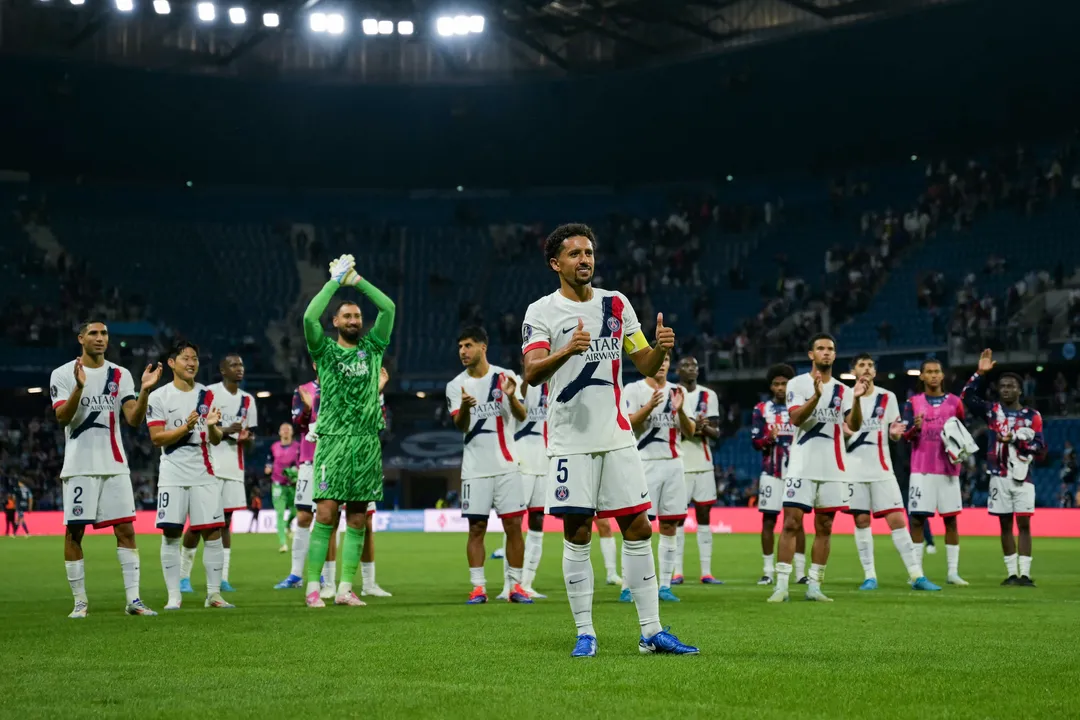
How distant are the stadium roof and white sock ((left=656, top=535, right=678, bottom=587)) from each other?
89.8ft

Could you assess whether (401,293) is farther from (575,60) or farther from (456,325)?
(575,60)

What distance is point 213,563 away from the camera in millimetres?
13477

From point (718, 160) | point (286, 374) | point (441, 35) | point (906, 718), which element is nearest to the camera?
point (906, 718)

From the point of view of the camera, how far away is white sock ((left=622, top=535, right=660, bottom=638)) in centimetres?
821

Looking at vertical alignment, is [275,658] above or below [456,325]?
below

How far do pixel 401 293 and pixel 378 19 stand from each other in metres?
12.1

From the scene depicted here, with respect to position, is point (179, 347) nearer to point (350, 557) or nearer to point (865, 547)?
point (350, 557)

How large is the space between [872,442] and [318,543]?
6975 mm

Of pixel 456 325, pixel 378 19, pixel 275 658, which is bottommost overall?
pixel 275 658

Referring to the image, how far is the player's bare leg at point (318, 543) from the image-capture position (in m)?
12.4

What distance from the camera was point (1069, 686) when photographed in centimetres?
663

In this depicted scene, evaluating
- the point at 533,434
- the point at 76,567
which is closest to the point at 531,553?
the point at 533,434

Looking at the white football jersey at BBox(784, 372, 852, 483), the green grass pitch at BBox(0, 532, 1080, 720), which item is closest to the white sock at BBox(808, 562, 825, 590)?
the green grass pitch at BBox(0, 532, 1080, 720)

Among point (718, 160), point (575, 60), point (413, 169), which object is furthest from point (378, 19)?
point (718, 160)
